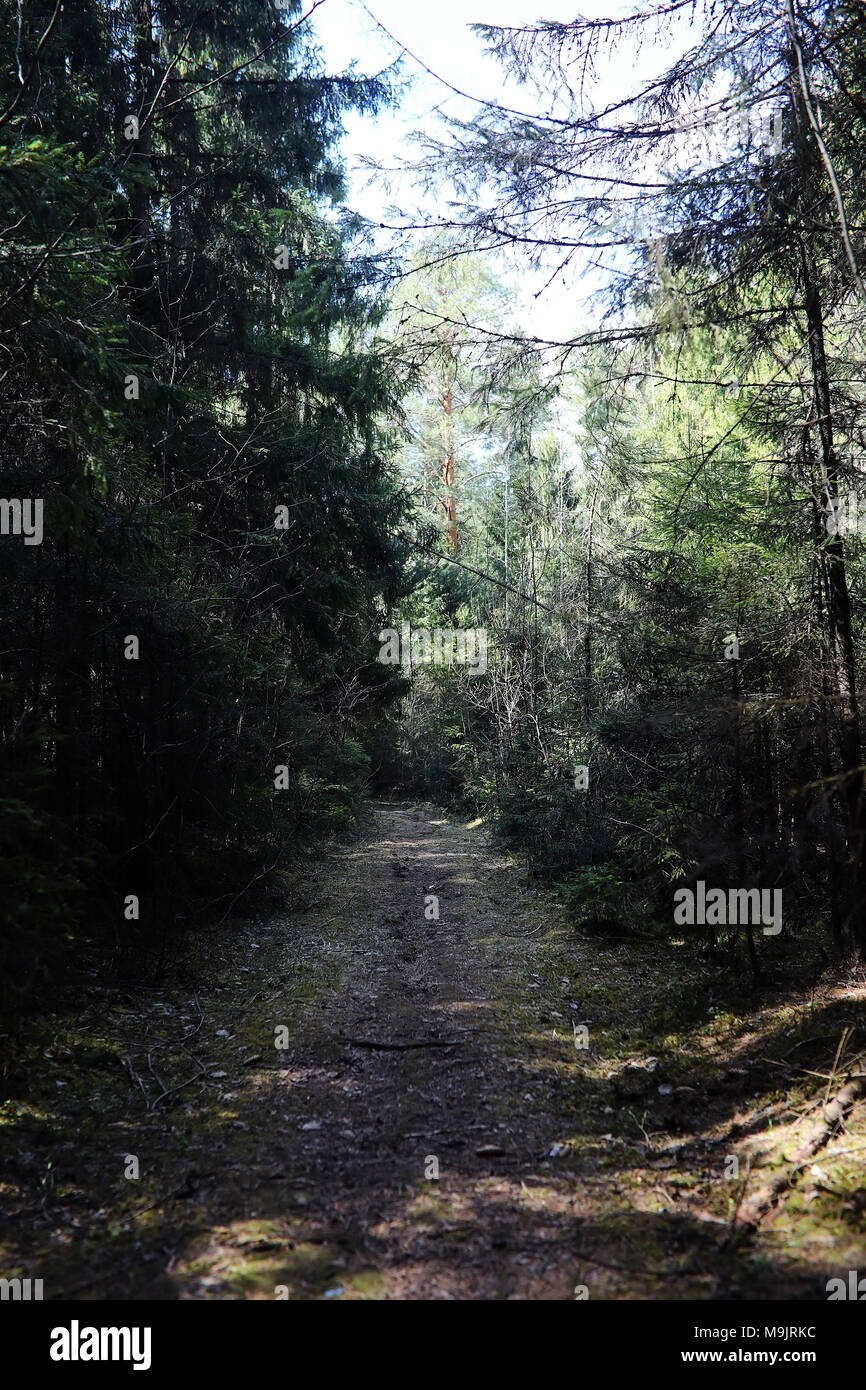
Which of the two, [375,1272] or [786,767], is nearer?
[375,1272]

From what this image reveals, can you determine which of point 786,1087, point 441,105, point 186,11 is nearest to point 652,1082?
point 786,1087

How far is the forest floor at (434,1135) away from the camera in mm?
3043

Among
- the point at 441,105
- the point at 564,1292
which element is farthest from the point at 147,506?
the point at 564,1292

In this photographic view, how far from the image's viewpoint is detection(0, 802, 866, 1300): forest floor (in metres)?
3.04

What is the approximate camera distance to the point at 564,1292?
114 inches

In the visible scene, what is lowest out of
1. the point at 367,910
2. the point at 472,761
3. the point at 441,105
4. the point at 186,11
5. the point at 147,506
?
the point at 367,910

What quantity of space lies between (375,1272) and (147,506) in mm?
6162

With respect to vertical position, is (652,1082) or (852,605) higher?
(852,605)

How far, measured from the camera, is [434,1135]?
165 inches

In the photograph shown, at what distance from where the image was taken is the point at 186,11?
9883 millimetres
